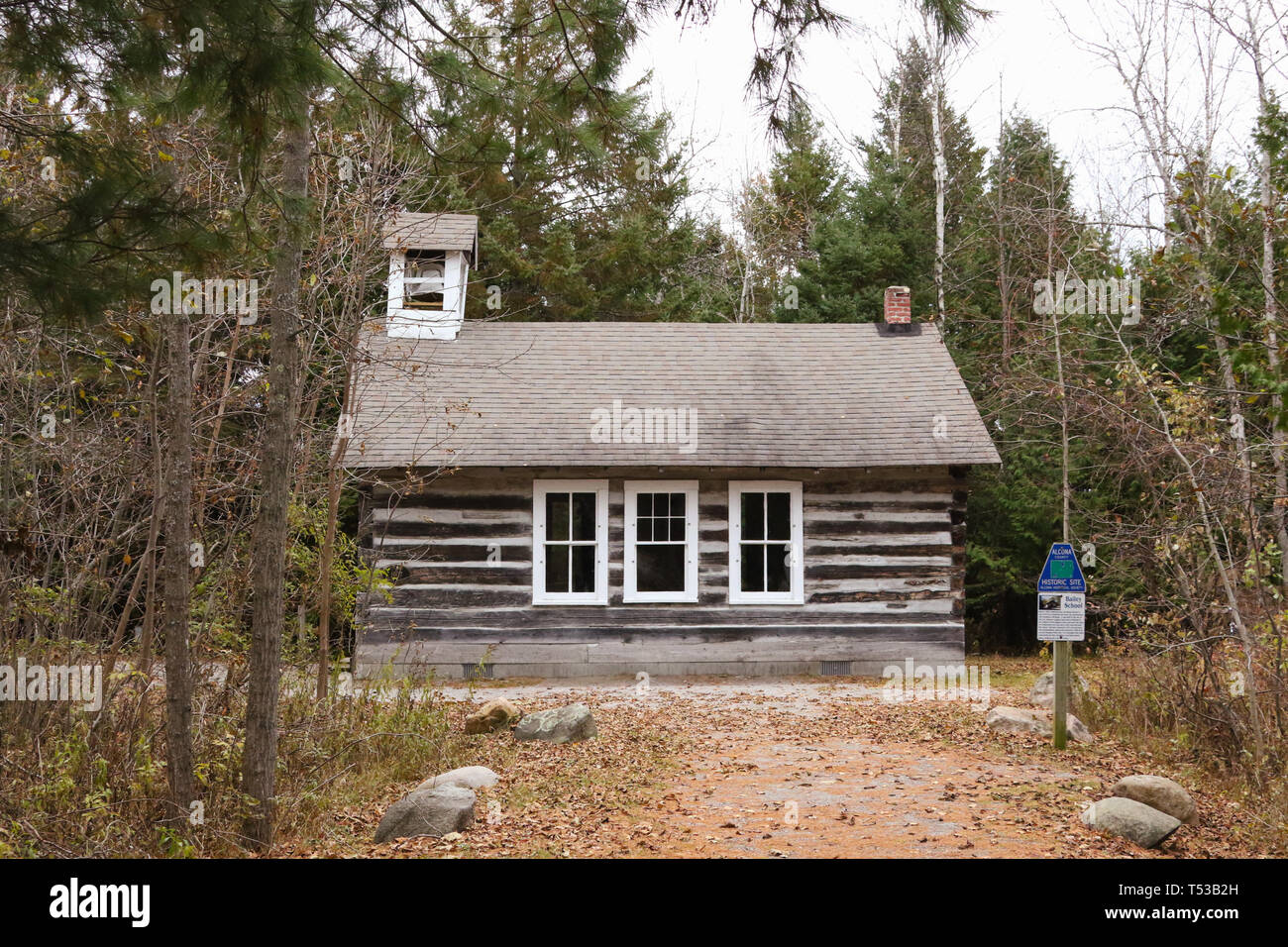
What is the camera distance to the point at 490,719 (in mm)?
10297

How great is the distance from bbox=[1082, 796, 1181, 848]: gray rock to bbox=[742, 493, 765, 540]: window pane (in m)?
8.86

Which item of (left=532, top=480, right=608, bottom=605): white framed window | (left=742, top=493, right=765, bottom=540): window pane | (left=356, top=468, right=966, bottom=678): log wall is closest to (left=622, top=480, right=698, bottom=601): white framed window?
(left=356, top=468, right=966, bottom=678): log wall

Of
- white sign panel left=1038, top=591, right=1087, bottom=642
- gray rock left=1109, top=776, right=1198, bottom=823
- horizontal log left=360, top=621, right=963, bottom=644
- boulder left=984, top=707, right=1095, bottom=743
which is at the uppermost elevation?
white sign panel left=1038, top=591, right=1087, bottom=642

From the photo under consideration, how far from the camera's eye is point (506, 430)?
1552cm

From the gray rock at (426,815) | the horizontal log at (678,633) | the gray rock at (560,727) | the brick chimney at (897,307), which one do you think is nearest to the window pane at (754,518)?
the horizontal log at (678,633)

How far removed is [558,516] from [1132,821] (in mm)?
10275

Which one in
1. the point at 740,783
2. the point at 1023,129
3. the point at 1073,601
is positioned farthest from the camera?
the point at 1023,129

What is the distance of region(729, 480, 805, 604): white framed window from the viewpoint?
50.5 ft

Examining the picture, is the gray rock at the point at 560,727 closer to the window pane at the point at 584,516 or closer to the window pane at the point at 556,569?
the window pane at the point at 556,569

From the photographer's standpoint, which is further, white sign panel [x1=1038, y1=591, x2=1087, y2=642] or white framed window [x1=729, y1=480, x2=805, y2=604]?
white framed window [x1=729, y1=480, x2=805, y2=604]

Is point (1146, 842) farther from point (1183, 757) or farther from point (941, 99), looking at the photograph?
point (941, 99)

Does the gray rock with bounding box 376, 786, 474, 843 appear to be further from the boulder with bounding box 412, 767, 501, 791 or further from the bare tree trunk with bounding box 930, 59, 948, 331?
the bare tree trunk with bounding box 930, 59, 948, 331
